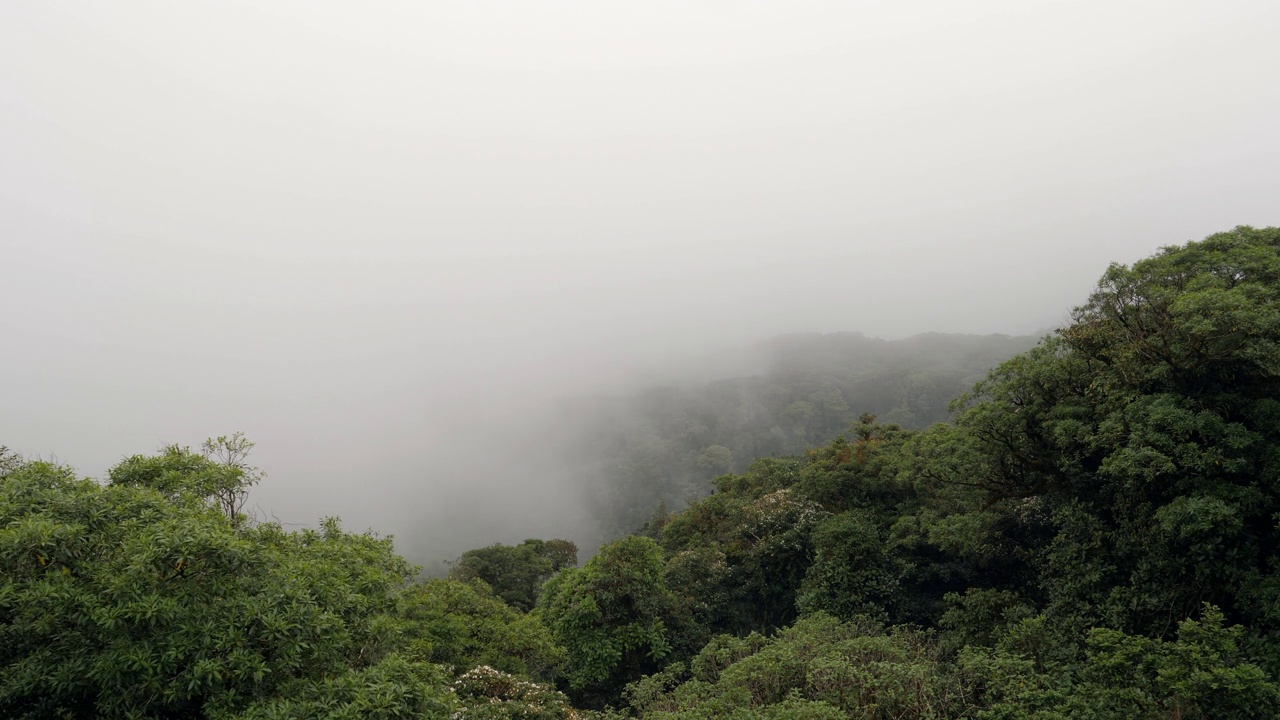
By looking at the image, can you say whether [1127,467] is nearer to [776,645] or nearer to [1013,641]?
[1013,641]

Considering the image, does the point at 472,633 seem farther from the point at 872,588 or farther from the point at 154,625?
the point at 872,588

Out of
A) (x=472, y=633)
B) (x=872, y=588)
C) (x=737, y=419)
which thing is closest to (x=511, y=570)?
(x=472, y=633)

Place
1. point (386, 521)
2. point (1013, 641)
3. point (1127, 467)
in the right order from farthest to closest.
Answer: point (386, 521) < point (1013, 641) < point (1127, 467)

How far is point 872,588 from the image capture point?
2102cm

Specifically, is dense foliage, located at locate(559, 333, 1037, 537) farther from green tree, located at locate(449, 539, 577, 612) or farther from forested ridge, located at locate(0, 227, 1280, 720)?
forested ridge, located at locate(0, 227, 1280, 720)

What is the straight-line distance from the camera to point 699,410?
155 m

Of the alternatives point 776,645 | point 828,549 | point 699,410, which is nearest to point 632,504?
point 699,410

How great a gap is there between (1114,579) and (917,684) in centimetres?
680

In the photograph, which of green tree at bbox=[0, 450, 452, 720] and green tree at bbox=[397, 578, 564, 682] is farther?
green tree at bbox=[397, 578, 564, 682]

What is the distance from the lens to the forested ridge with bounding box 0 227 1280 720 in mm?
7250

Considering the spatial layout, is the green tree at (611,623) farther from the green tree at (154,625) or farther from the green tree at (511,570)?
the green tree at (511,570)

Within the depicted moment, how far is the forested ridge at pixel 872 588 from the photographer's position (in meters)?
7.25

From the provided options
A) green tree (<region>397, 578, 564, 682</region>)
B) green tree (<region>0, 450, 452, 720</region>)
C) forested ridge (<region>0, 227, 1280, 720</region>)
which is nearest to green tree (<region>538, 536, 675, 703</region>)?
forested ridge (<region>0, 227, 1280, 720</region>)

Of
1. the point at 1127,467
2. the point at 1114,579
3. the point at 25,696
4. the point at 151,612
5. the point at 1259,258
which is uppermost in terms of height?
the point at 1259,258
